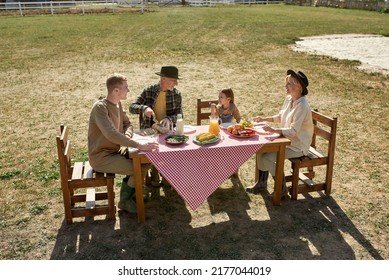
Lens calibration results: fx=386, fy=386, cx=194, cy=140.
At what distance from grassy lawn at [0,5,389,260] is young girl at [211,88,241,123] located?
0.99m

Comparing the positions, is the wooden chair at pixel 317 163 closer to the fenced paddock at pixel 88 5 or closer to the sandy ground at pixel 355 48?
the sandy ground at pixel 355 48

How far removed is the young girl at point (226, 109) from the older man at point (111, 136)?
4.67 feet

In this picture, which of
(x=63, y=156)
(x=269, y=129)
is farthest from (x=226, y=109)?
(x=63, y=156)

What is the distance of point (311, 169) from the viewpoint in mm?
5848

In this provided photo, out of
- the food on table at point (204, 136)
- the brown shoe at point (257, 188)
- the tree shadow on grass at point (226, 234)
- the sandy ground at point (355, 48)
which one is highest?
the food on table at point (204, 136)

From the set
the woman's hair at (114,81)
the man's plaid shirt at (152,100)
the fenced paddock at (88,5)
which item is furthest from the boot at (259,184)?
the fenced paddock at (88,5)

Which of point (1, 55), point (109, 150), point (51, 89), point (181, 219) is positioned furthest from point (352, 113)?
point (1, 55)

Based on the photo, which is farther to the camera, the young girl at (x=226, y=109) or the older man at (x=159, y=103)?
the young girl at (x=226, y=109)

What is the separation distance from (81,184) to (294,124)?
2.71 m

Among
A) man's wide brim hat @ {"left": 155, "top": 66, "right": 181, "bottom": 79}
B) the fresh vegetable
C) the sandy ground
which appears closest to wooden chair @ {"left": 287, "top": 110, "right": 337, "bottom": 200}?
the fresh vegetable

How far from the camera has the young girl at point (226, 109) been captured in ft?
17.9

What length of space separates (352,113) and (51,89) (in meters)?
7.85

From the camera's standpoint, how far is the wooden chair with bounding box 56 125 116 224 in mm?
4430

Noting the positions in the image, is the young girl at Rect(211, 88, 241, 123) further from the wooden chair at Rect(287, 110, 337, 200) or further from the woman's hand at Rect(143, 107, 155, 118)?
the wooden chair at Rect(287, 110, 337, 200)
